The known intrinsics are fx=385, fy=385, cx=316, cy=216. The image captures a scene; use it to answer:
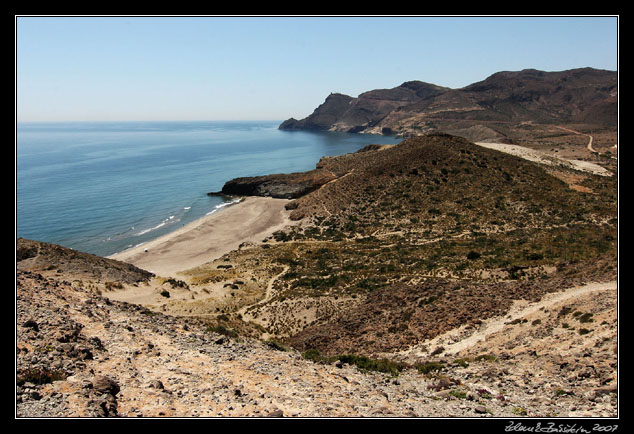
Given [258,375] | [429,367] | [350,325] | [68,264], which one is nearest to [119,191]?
[68,264]

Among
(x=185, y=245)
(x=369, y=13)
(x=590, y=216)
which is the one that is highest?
(x=369, y=13)

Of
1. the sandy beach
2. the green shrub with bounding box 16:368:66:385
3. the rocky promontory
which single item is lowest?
the sandy beach

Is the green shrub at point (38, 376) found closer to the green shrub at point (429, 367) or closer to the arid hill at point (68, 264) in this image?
the green shrub at point (429, 367)

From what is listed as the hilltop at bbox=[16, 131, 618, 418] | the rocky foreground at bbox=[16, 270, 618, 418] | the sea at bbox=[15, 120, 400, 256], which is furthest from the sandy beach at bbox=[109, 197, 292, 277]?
the rocky foreground at bbox=[16, 270, 618, 418]

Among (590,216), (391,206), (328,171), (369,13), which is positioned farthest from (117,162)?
(369,13)

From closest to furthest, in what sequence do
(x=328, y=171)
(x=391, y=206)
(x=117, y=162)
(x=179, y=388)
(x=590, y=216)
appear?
(x=179, y=388) → (x=590, y=216) → (x=391, y=206) → (x=328, y=171) → (x=117, y=162)

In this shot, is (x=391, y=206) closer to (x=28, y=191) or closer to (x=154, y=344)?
(x=154, y=344)

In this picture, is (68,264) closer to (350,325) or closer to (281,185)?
(350,325)

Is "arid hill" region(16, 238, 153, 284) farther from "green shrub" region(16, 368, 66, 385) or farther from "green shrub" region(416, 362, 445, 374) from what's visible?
"green shrub" region(416, 362, 445, 374)
